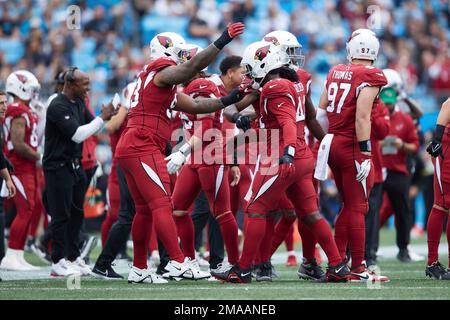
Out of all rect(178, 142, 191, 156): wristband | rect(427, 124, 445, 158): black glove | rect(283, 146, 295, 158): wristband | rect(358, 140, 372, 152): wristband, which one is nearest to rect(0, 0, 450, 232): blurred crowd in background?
rect(427, 124, 445, 158): black glove

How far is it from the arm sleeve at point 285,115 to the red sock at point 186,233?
1.60 metres

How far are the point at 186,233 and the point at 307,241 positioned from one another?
43.9 inches

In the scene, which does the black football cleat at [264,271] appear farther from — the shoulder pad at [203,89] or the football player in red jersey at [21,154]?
the football player in red jersey at [21,154]

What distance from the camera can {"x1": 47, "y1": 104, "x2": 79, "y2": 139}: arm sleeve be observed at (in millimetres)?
9137

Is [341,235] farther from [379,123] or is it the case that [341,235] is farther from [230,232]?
[379,123]

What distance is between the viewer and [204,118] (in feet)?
29.4

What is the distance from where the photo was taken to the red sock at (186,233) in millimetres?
9039

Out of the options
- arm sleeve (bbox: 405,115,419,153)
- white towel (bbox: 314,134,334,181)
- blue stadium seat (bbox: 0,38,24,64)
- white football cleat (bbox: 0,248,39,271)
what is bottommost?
white football cleat (bbox: 0,248,39,271)

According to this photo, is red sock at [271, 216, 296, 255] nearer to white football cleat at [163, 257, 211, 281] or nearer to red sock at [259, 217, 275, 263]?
red sock at [259, 217, 275, 263]

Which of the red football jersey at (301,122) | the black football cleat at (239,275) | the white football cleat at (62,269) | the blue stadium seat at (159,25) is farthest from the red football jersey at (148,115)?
the blue stadium seat at (159,25)

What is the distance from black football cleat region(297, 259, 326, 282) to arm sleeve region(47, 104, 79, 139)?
96.2 inches

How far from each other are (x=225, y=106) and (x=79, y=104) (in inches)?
80.2

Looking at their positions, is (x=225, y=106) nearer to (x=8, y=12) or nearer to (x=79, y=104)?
(x=79, y=104)

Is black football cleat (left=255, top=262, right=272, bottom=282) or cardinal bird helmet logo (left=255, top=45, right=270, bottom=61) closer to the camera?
cardinal bird helmet logo (left=255, top=45, right=270, bottom=61)
